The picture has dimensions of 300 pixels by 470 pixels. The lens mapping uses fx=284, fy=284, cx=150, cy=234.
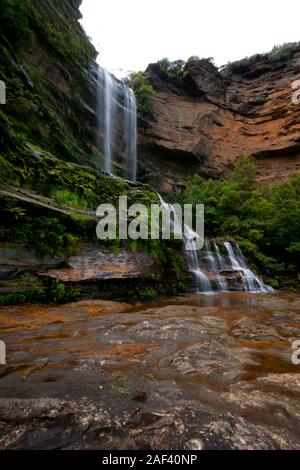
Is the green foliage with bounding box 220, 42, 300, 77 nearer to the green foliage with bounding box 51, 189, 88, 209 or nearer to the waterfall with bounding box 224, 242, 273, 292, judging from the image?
the waterfall with bounding box 224, 242, 273, 292

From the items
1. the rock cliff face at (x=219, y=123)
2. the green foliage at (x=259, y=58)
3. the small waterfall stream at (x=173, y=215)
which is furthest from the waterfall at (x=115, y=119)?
the green foliage at (x=259, y=58)

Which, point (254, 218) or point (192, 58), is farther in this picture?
point (192, 58)

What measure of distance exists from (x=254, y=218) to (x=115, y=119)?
12.7 metres

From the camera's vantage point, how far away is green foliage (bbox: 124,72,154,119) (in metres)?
24.4

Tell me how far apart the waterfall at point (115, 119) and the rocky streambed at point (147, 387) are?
16.5 meters

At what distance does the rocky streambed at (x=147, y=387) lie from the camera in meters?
1.62

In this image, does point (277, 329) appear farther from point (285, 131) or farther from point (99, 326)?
point (285, 131)

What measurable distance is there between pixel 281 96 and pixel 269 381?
31441 mm

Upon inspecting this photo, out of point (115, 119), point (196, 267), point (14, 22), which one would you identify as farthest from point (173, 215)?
point (115, 119)

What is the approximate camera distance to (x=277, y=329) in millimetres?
4461

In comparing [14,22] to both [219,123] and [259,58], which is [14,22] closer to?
[219,123]

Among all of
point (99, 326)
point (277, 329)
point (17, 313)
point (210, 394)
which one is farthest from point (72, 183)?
point (210, 394)

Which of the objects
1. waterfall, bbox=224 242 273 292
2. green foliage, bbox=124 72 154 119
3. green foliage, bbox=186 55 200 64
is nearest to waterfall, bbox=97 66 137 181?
green foliage, bbox=124 72 154 119

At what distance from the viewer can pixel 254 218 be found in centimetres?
1698
